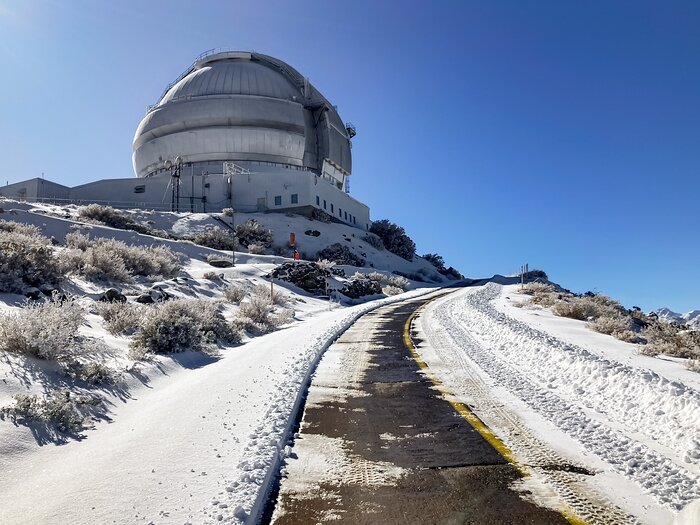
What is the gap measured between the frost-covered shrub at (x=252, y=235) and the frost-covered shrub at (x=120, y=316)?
2929cm

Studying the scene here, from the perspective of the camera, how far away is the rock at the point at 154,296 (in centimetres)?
1420

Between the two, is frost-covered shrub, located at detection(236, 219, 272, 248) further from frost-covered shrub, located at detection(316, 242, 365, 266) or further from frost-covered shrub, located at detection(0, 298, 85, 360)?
frost-covered shrub, located at detection(0, 298, 85, 360)

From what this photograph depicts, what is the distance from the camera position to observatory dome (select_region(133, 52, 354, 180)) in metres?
53.2

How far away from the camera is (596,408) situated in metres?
6.43

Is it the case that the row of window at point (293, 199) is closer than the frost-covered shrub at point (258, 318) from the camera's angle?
No

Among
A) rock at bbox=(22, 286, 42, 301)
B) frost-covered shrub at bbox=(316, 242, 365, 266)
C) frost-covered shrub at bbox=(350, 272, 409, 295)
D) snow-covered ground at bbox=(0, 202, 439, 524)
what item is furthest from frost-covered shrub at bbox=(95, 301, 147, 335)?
frost-covered shrub at bbox=(316, 242, 365, 266)

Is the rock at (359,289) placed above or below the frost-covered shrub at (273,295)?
above

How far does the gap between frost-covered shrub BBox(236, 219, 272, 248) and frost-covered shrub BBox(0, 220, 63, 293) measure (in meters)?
26.7

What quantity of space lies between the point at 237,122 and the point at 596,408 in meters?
52.2

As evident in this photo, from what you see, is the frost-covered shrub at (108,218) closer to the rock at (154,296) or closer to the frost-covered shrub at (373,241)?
the rock at (154,296)

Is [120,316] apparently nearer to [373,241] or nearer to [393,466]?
[393,466]

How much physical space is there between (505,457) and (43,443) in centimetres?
488

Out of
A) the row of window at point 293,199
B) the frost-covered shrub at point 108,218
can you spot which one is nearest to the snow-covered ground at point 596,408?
the frost-covered shrub at point 108,218

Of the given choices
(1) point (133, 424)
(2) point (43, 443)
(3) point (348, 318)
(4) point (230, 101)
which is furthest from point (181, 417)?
(4) point (230, 101)
